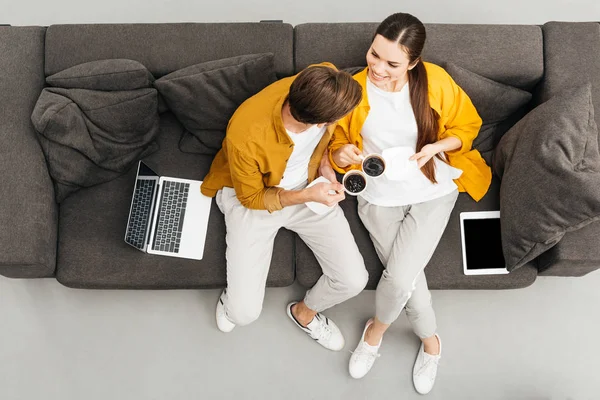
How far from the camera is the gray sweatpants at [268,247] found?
88.8 inches

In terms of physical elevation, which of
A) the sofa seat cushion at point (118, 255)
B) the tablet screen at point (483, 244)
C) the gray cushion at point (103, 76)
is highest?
the gray cushion at point (103, 76)

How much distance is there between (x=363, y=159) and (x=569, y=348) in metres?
1.50

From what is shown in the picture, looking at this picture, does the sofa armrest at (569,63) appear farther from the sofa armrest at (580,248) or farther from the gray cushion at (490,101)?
the gray cushion at (490,101)

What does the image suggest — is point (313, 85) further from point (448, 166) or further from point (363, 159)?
point (448, 166)

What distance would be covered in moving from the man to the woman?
0.41ft

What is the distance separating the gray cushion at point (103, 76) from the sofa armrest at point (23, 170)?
14 centimetres

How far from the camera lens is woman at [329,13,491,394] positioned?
2135 millimetres

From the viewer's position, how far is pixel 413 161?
226 cm

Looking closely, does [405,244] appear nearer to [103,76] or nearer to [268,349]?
[268,349]

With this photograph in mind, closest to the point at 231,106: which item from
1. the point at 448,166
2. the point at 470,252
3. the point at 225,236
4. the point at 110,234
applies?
the point at 225,236

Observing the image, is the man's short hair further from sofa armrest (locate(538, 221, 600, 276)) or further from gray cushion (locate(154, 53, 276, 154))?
sofa armrest (locate(538, 221, 600, 276))

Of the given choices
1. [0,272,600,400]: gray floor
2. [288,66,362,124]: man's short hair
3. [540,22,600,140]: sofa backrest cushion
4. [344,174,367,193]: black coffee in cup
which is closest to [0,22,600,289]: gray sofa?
[540,22,600,140]: sofa backrest cushion

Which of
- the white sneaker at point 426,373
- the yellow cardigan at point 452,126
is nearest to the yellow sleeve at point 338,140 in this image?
the yellow cardigan at point 452,126

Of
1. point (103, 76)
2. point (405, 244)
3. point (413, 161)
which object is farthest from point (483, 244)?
point (103, 76)
